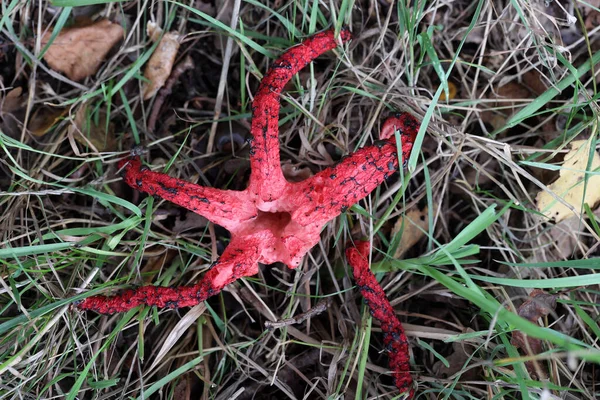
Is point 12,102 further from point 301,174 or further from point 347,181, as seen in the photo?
point 347,181

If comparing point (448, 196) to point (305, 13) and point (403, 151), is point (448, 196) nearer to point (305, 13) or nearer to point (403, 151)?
point (403, 151)

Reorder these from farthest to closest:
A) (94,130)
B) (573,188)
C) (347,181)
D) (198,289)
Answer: (94,130), (573,188), (198,289), (347,181)

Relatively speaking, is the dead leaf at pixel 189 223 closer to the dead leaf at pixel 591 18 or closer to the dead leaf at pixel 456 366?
the dead leaf at pixel 456 366

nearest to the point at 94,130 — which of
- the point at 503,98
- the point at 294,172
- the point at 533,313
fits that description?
the point at 294,172

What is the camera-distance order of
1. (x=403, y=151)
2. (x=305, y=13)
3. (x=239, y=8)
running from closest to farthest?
(x=403, y=151)
(x=305, y=13)
(x=239, y=8)

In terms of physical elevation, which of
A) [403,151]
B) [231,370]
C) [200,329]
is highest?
[403,151]

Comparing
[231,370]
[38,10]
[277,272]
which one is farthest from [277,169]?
[38,10]

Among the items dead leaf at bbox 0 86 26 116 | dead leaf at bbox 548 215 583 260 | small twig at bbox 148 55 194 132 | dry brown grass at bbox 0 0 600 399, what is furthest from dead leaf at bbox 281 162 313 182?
dead leaf at bbox 0 86 26 116
